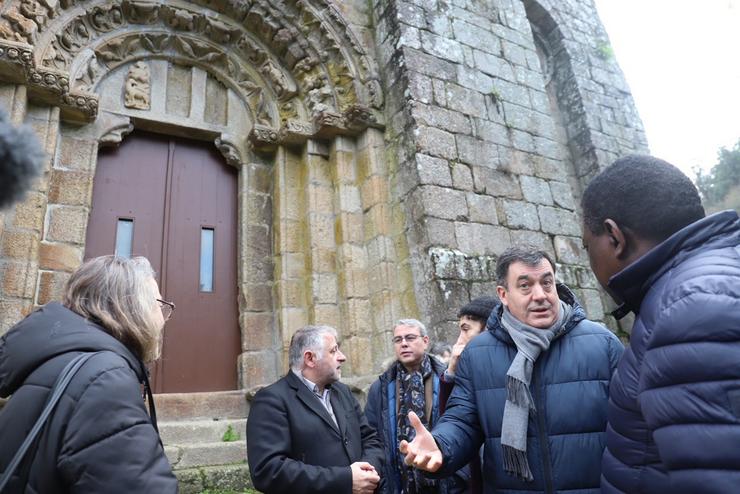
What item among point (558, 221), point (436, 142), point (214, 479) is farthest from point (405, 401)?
point (558, 221)

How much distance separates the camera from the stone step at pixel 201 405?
4039mm

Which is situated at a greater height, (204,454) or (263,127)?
(263,127)

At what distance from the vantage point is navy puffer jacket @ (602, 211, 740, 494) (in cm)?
96

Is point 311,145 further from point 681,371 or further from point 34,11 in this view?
point 681,371

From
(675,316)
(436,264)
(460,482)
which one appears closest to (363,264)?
(436,264)

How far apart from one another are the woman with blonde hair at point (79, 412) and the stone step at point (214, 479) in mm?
2232

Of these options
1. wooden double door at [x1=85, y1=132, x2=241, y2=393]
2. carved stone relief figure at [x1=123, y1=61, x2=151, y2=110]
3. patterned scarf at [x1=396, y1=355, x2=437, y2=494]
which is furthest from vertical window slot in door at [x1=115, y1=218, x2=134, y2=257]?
patterned scarf at [x1=396, y1=355, x2=437, y2=494]

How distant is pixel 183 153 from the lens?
5121 millimetres

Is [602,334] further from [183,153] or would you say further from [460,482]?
[183,153]

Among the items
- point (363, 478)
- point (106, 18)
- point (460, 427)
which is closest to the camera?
point (460, 427)

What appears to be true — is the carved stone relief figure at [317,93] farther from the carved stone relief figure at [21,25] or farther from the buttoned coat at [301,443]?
the buttoned coat at [301,443]

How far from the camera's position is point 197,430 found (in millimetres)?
3889

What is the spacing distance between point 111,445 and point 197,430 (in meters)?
2.89

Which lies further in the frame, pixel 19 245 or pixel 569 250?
pixel 569 250
